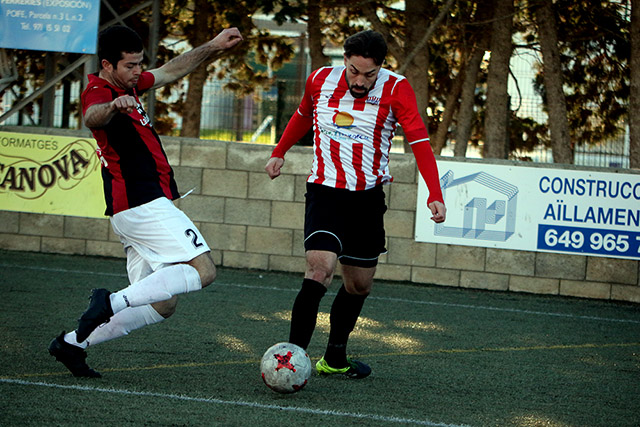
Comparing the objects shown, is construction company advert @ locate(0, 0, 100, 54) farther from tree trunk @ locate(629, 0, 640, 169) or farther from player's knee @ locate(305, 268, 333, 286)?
player's knee @ locate(305, 268, 333, 286)

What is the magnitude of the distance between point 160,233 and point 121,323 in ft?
1.85

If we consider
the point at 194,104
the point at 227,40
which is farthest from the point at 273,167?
the point at 194,104

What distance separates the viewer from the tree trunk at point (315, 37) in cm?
1515

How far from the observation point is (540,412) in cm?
473

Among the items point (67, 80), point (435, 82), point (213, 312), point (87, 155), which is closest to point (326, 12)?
point (435, 82)

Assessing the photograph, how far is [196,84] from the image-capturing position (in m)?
16.4

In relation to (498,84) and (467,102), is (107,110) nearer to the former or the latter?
(498,84)

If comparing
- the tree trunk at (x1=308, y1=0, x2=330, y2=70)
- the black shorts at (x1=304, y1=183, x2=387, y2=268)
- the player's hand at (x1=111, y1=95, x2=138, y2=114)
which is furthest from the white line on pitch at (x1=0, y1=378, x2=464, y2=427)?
the tree trunk at (x1=308, y1=0, x2=330, y2=70)

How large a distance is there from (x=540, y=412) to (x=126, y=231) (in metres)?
2.40

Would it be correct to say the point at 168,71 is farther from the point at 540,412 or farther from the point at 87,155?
the point at 87,155

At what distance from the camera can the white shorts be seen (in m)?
4.77

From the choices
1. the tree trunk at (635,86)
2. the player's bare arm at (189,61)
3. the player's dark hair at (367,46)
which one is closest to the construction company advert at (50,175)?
the player's bare arm at (189,61)

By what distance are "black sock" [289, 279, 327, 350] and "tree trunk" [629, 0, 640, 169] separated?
26.1ft

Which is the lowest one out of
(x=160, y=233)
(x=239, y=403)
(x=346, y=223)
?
(x=239, y=403)
